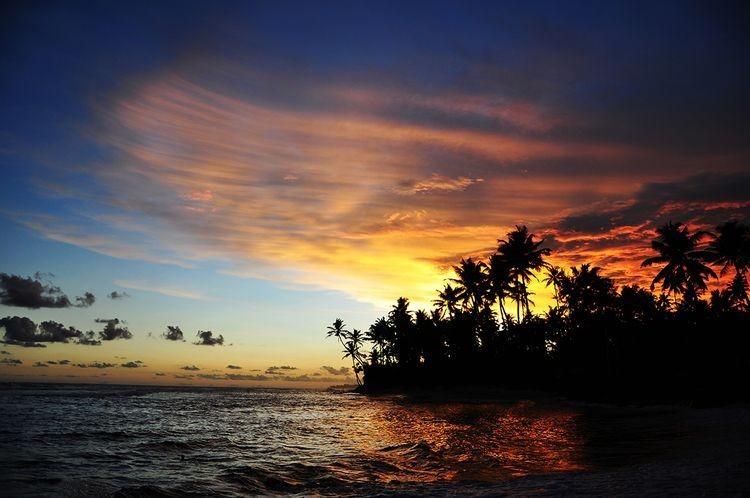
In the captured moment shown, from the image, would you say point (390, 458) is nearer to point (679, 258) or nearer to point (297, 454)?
point (297, 454)

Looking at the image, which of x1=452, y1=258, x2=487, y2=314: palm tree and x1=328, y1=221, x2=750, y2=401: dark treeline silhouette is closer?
x1=328, y1=221, x2=750, y2=401: dark treeline silhouette

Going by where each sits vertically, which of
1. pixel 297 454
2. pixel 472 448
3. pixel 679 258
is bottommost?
pixel 297 454

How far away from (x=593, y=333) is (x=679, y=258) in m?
14.9

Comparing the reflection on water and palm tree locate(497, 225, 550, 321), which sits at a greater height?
palm tree locate(497, 225, 550, 321)

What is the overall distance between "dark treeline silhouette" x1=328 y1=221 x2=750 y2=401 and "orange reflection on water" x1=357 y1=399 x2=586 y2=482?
611 inches

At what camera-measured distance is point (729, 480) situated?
320 inches

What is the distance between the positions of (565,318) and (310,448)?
56.4 meters

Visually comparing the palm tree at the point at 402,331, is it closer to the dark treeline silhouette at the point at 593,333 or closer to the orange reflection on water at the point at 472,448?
the dark treeline silhouette at the point at 593,333

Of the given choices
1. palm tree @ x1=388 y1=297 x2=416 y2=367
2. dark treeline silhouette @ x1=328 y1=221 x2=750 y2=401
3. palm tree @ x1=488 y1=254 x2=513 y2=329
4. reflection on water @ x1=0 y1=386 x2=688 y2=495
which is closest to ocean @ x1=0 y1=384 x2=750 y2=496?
reflection on water @ x1=0 y1=386 x2=688 y2=495

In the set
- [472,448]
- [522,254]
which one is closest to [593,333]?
[522,254]

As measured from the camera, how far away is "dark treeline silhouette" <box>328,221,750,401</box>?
44.8 meters

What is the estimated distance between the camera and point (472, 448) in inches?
664

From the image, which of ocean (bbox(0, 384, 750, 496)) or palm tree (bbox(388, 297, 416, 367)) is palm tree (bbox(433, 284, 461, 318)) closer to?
palm tree (bbox(388, 297, 416, 367))

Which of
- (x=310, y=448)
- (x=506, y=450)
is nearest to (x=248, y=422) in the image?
(x=310, y=448)
